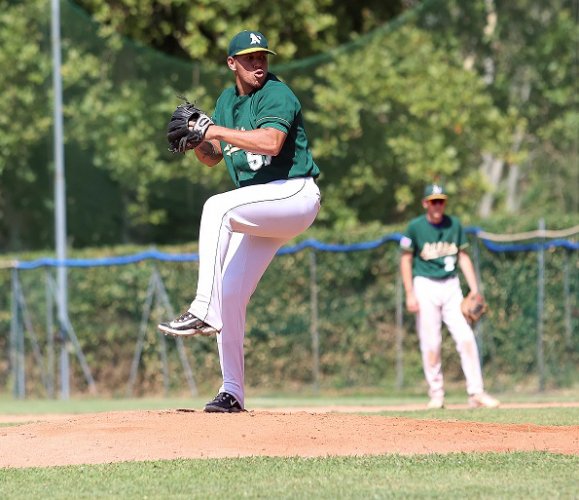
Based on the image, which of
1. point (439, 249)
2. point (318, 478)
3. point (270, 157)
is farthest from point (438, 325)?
point (318, 478)

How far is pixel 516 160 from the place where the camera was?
21672 millimetres

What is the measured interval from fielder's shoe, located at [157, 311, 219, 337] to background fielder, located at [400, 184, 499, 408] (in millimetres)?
4932

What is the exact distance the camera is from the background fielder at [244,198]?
24.6 ft

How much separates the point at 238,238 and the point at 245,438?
1.75 metres

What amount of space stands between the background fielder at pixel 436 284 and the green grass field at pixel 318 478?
18.3 feet

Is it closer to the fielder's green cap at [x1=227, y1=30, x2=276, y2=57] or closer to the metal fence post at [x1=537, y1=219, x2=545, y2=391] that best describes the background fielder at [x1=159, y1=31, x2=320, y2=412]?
the fielder's green cap at [x1=227, y1=30, x2=276, y2=57]

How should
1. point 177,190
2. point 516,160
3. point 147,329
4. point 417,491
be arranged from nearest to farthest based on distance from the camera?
point 417,491
point 147,329
point 177,190
point 516,160

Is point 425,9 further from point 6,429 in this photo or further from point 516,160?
point 6,429

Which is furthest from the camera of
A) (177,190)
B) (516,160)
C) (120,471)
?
(516,160)

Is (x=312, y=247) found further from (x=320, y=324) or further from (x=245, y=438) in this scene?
(x=245, y=438)

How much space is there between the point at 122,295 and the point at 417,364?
180 inches

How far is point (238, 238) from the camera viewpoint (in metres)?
8.13

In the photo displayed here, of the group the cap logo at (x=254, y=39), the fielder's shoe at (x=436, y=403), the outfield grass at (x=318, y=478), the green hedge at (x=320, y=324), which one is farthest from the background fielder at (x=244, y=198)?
the green hedge at (x=320, y=324)

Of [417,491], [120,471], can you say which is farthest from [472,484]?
[120,471]
